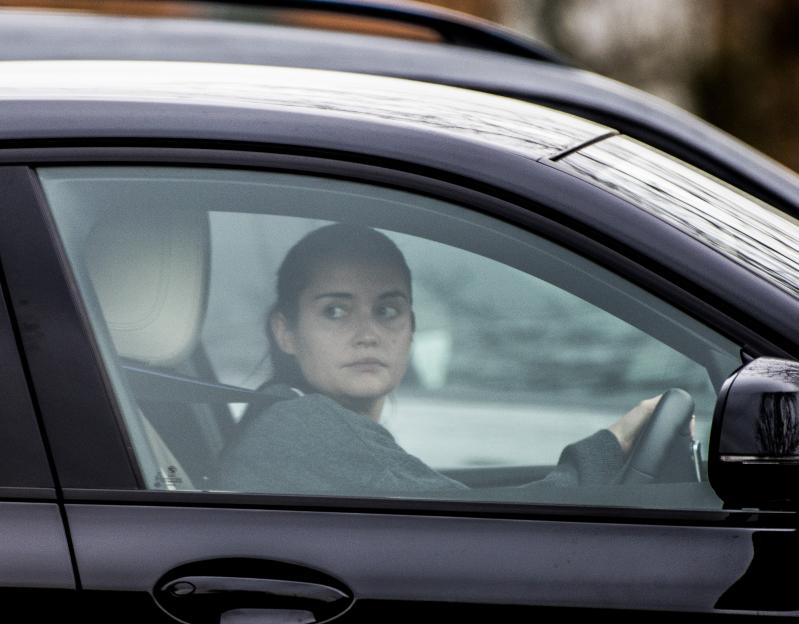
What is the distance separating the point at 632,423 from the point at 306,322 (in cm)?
50

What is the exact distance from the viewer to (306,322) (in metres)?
1.78

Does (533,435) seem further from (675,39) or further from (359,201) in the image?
(675,39)

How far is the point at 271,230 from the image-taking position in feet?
5.73

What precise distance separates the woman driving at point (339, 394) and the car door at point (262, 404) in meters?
0.03

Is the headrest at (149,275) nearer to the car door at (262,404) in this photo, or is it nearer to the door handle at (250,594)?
the car door at (262,404)

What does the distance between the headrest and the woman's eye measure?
188 mm

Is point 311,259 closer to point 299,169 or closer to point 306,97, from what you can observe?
point 299,169

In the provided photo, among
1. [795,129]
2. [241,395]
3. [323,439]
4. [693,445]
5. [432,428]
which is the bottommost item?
[693,445]

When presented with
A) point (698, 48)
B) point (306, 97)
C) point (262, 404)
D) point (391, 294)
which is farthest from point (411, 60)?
point (698, 48)

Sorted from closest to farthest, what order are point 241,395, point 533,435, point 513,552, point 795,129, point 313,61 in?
point 513,552 < point 241,395 < point 533,435 < point 313,61 < point 795,129

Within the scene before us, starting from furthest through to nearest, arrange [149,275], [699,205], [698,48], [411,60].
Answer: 1. [698,48]
2. [411,60]
3. [699,205]
4. [149,275]

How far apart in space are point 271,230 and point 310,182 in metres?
0.11

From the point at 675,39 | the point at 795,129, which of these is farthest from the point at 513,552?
the point at 675,39

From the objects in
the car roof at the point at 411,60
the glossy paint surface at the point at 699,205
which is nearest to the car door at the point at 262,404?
the glossy paint surface at the point at 699,205
